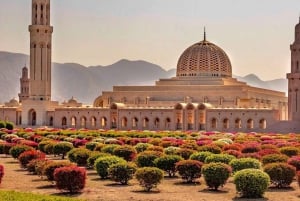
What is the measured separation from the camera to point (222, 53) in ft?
210

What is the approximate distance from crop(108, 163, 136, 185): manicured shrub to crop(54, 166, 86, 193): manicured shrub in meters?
1.78

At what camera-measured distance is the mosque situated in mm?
52469

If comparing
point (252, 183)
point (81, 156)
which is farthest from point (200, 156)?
point (252, 183)

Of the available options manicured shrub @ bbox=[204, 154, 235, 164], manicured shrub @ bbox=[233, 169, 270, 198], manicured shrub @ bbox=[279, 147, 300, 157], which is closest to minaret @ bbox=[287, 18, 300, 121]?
manicured shrub @ bbox=[279, 147, 300, 157]

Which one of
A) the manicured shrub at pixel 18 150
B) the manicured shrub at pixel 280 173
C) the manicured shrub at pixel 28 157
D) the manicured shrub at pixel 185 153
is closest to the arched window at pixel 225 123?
the manicured shrub at pixel 185 153

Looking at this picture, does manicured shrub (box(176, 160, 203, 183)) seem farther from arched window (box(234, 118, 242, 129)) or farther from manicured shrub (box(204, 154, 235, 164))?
arched window (box(234, 118, 242, 129))

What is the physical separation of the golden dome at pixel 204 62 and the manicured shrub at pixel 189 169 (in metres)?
45.0

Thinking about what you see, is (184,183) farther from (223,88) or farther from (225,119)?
(223,88)

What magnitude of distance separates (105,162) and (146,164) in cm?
207

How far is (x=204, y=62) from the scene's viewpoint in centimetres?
6256

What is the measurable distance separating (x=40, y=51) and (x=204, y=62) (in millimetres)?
16419

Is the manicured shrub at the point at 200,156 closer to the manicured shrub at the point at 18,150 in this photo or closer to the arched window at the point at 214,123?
the manicured shrub at the point at 18,150

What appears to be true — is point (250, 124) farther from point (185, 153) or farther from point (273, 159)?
point (273, 159)

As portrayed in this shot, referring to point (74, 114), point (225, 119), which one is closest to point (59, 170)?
point (225, 119)
